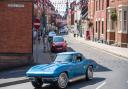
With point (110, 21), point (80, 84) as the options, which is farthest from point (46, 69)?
point (110, 21)

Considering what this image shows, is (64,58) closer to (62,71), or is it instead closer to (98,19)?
(62,71)

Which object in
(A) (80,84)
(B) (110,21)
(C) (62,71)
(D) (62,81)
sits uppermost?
(B) (110,21)

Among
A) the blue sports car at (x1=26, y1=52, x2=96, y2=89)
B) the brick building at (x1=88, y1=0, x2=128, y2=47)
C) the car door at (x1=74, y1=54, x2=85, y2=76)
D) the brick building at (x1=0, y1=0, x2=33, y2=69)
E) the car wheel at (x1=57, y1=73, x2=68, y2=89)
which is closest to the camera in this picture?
the blue sports car at (x1=26, y1=52, x2=96, y2=89)

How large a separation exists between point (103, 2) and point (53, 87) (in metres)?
46.1

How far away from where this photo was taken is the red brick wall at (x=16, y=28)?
28.3 m

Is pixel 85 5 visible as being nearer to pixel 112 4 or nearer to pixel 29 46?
pixel 112 4

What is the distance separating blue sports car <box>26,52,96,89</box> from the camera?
1709 cm

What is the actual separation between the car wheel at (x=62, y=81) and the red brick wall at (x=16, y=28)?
11.1 metres

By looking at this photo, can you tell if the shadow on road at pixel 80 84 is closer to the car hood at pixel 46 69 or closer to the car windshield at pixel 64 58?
the car hood at pixel 46 69

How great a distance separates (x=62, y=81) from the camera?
17.4 meters

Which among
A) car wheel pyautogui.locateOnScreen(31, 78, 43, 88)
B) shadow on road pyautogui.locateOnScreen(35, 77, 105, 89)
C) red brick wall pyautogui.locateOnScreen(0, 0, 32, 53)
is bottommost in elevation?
shadow on road pyautogui.locateOnScreen(35, 77, 105, 89)

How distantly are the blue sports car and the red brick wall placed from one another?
29.9 ft

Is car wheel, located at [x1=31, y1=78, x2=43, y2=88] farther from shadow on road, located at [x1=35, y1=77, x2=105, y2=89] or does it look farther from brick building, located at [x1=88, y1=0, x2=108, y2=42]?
brick building, located at [x1=88, y1=0, x2=108, y2=42]

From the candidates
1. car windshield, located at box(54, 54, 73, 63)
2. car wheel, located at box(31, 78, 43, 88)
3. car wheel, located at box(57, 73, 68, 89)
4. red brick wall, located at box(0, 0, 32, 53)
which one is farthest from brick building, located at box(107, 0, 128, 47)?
car wheel, located at box(31, 78, 43, 88)
